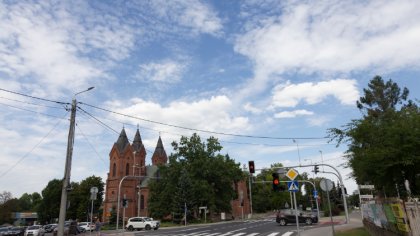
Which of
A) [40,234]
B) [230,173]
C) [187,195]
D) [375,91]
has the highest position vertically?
[375,91]

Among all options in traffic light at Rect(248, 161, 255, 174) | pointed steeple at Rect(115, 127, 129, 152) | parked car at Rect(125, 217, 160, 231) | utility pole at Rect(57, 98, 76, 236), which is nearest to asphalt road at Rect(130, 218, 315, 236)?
traffic light at Rect(248, 161, 255, 174)

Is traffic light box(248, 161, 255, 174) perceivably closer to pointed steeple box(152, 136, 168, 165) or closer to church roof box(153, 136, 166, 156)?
pointed steeple box(152, 136, 168, 165)

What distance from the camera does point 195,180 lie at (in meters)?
55.3

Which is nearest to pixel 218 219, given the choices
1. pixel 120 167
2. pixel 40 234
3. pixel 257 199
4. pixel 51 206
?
pixel 120 167

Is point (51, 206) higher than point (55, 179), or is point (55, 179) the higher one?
point (55, 179)

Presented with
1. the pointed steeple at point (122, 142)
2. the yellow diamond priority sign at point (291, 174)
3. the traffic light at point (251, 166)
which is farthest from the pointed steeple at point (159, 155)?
the yellow diamond priority sign at point (291, 174)

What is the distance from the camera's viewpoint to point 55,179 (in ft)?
309

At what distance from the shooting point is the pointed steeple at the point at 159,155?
89312 millimetres

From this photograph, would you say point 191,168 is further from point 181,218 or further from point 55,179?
point 55,179

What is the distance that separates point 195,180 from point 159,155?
36130 mm

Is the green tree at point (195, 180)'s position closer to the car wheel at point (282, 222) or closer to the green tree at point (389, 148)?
the car wheel at point (282, 222)

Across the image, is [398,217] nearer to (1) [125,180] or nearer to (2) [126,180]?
(1) [125,180]

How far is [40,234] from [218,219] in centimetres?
3117

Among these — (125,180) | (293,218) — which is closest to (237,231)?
(293,218)
